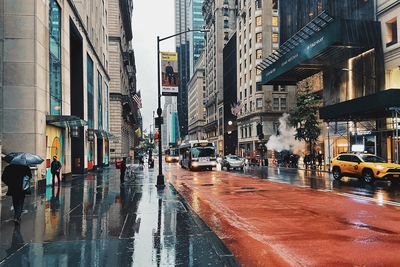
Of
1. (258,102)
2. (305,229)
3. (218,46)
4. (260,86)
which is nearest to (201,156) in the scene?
(305,229)

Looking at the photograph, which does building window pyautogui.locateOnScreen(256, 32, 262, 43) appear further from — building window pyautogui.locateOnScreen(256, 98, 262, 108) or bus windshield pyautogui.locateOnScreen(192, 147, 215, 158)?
bus windshield pyautogui.locateOnScreen(192, 147, 215, 158)

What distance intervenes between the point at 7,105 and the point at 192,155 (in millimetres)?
24544

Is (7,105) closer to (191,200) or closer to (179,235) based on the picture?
(191,200)

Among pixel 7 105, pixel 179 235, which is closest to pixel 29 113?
pixel 7 105

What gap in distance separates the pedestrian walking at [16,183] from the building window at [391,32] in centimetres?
3173

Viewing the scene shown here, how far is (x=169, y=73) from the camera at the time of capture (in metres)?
21.9

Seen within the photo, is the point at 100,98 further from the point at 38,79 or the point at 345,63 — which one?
the point at 38,79

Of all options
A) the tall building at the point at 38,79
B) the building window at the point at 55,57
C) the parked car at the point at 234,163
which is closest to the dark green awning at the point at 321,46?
the parked car at the point at 234,163

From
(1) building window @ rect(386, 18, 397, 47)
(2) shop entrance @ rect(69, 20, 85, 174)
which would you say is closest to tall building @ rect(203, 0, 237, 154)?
(2) shop entrance @ rect(69, 20, 85, 174)

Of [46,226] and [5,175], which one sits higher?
[5,175]

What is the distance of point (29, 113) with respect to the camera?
20.4m

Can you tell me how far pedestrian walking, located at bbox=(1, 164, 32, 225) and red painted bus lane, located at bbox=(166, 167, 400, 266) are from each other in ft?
17.0

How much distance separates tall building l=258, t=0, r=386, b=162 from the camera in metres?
33.7

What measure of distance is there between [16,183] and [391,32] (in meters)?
33.0
